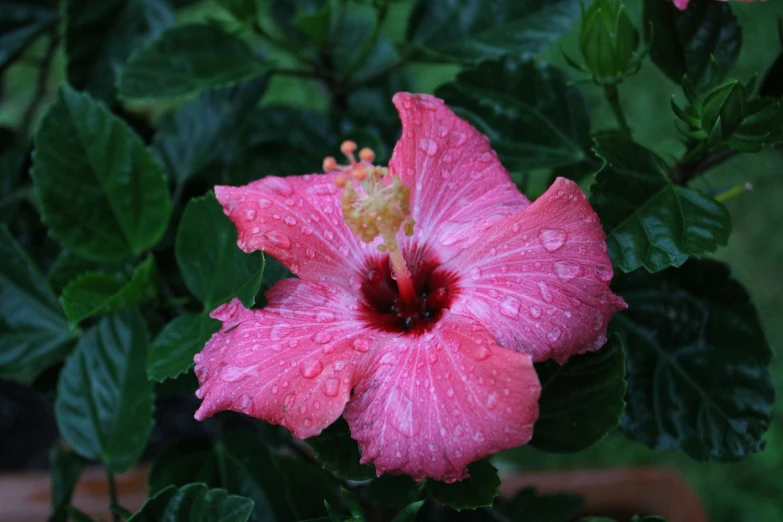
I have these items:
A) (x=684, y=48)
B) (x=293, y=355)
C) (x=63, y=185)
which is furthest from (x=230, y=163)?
(x=684, y=48)

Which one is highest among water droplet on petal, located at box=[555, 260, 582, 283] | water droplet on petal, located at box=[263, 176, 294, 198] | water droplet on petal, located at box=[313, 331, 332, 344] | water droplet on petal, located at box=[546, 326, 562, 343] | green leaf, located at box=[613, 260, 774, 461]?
water droplet on petal, located at box=[555, 260, 582, 283]

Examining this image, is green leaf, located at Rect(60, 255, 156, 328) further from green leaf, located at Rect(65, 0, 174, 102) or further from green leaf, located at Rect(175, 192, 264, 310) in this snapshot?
green leaf, located at Rect(65, 0, 174, 102)

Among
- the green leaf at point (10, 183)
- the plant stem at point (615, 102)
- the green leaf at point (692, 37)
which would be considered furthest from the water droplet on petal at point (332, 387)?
the green leaf at point (10, 183)

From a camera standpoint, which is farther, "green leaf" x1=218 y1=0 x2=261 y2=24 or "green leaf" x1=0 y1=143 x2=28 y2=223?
"green leaf" x1=0 y1=143 x2=28 y2=223

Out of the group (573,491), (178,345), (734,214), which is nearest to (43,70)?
(178,345)

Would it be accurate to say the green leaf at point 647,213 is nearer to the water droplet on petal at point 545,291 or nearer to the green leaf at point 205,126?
the water droplet on petal at point 545,291

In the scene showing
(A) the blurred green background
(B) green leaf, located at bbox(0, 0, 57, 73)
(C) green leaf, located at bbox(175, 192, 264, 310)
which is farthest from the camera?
(A) the blurred green background

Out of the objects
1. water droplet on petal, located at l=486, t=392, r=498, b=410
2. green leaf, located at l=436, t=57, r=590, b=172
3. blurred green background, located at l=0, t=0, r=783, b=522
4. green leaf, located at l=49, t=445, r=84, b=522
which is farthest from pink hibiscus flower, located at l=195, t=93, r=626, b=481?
blurred green background, located at l=0, t=0, r=783, b=522

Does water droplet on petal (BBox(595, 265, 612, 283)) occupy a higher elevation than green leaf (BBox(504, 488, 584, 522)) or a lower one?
higher
